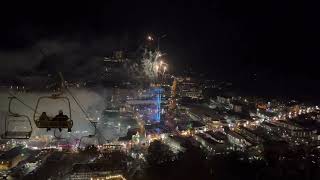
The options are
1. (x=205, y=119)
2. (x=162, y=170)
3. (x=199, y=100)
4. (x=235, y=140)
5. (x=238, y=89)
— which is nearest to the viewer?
(x=162, y=170)

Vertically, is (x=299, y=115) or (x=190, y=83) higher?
(x=190, y=83)

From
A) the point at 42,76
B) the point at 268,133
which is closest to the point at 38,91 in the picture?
the point at 42,76

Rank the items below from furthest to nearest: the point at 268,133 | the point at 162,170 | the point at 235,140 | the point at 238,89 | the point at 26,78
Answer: the point at 238,89 → the point at 26,78 → the point at 268,133 → the point at 235,140 → the point at 162,170

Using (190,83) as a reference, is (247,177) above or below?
below

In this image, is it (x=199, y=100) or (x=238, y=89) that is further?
(x=238, y=89)

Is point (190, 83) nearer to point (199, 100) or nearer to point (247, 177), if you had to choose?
point (199, 100)

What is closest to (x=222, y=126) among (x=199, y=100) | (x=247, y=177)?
(x=247, y=177)

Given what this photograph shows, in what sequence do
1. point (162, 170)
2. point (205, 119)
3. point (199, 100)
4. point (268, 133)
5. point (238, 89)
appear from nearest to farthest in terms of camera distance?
point (162, 170) → point (268, 133) → point (205, 119) → point (199, 100) → point (238, 89)

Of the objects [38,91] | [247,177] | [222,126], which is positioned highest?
[38,91]

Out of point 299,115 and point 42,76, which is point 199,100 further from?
point 42,76
